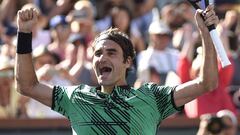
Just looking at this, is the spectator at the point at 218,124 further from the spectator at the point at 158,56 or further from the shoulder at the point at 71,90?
the shoulder at the point at 71,90

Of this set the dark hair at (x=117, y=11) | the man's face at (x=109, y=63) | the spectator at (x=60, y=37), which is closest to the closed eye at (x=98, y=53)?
the man's face at (x=109, y=63)

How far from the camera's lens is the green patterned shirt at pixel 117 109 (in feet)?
17.7

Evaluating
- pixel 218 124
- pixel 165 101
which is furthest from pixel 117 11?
pixel 165 101

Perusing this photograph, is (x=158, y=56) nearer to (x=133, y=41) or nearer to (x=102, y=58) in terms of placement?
(x=133, y=41)

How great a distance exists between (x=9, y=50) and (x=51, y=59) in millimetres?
657

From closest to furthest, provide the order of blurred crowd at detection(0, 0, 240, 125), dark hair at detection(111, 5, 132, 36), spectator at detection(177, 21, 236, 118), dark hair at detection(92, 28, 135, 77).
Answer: dark hair at detection(92, 28, 135, 77)
spectator at detection(177, 21, 236, 118)
blurred crowd at detection(0, 0, 240, 125)
dark hair at detection(111, 5, 132, 36)

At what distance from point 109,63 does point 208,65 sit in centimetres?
65

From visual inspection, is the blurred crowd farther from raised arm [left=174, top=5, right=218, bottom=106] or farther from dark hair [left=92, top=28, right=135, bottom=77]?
raised arm [left=174, top=5, right=218, bottom=106]

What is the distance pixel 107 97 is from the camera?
5.50m

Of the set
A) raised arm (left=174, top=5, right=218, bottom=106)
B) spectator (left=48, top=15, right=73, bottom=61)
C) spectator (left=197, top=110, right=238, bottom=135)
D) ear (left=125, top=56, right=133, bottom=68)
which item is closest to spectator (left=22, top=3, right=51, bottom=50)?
spectator (left=48, top=15, right=73, bottom=61)

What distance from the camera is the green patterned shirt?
5395 millimetres

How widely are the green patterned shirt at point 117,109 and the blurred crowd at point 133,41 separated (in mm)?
3600

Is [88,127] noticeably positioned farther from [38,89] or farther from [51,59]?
[51,59]

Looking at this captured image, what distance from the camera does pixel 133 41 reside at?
11.0 meters
